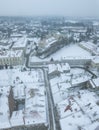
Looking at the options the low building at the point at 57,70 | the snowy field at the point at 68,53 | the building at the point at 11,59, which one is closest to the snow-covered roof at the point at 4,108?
the low building at the point at 57,70

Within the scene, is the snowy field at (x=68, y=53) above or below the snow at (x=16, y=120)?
above

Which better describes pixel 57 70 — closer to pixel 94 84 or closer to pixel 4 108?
pixel 94 84

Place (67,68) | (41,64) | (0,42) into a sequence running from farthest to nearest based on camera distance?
(0,42) → (41,64) → (67,68)

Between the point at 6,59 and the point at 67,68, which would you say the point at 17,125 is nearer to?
the point at 67,68

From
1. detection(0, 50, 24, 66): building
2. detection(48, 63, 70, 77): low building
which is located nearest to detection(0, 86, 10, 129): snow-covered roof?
detection(48, 63, 70, 77): low building

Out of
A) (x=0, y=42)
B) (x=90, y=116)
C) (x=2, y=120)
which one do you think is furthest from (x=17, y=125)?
(x=0, y=42)

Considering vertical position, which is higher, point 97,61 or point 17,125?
point 97,61

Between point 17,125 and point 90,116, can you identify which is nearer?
point 17,125

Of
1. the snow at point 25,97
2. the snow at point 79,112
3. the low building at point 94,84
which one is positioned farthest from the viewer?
the low building at point 94,84

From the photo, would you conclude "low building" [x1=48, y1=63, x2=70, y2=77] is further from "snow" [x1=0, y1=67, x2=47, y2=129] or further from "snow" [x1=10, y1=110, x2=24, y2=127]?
"snow" [x1=10, y1=110, x2=24, y2=127]

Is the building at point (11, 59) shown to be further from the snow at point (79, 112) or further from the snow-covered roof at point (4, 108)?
the snow at point (79, 112)

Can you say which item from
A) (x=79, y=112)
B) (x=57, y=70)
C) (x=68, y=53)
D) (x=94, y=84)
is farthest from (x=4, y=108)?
(x=68, y=53)
